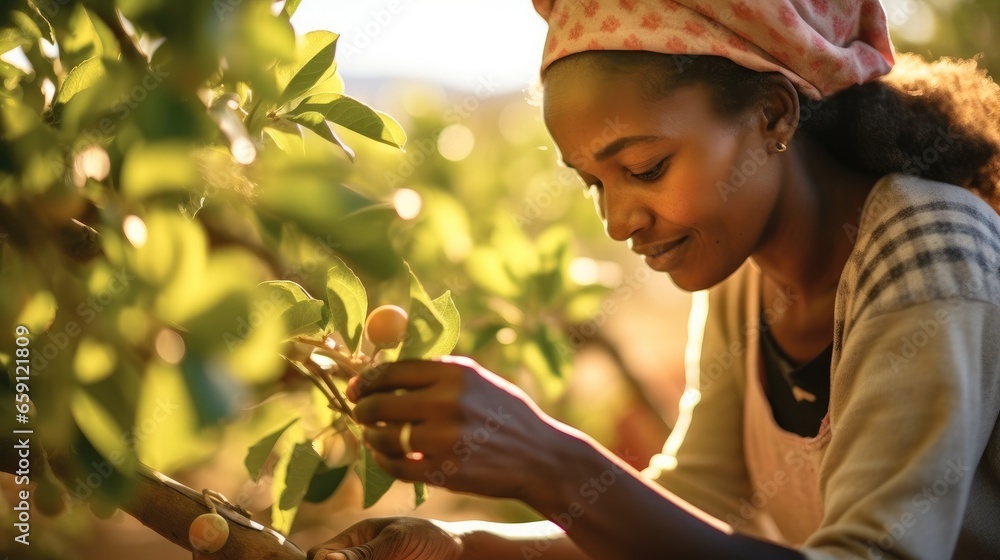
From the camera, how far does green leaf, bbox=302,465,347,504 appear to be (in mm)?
770

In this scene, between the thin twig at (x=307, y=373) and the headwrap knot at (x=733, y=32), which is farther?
the headwrap knot at (x=733, y=32)

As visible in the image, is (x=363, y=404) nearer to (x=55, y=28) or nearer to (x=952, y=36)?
(x=55, y=28)

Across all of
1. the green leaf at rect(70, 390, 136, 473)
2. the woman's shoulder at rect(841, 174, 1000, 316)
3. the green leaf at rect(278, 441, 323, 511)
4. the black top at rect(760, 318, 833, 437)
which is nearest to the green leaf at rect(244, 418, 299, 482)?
the green leaf at rect(278, 441, 323, 511)

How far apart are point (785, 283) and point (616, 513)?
1.85 feet

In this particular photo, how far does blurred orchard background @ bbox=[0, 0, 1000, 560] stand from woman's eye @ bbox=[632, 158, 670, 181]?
0.82 ft

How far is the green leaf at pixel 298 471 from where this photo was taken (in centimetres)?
74

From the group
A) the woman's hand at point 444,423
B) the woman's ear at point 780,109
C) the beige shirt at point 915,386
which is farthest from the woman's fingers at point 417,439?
the woman's ear at point 780,109

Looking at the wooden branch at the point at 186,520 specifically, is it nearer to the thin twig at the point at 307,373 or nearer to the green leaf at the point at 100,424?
the thin twig at the point at 307,373

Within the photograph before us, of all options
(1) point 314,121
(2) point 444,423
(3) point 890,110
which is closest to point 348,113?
(1) point 314,121

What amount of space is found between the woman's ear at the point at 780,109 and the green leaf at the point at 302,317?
58 cm

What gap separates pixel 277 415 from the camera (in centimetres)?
88

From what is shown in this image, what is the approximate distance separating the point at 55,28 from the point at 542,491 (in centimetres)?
49

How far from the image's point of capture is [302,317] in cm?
64

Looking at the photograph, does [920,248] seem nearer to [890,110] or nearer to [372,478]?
[890,110]
